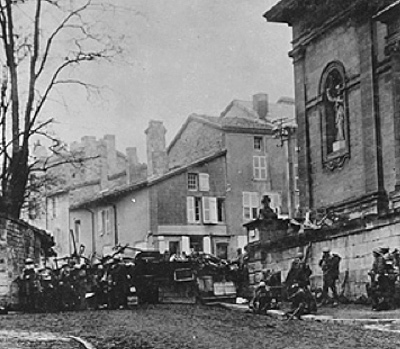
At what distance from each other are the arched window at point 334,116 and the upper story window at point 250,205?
833 inches

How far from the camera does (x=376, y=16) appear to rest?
2461 centimetres

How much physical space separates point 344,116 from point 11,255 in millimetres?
10867

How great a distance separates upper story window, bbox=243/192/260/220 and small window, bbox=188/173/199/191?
2857mm

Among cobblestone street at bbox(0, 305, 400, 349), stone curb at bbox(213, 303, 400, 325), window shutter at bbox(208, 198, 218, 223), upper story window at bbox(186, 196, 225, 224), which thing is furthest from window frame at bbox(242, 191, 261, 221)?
stone curb at bbox(213, 303, 400, 325)

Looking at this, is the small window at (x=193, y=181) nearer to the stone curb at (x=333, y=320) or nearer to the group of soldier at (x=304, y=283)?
the group of soldier at (x=304, y=283)

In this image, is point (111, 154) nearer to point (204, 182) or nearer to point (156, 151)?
point (156, 151)

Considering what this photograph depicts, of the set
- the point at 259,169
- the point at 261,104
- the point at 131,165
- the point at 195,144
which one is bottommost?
the point at 259,169

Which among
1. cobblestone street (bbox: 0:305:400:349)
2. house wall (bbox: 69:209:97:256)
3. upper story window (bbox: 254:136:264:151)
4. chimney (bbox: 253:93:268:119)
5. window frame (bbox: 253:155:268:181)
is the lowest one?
cobblestone street (bbox: 0:305:400:349)

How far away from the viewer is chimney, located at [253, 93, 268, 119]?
5372cm

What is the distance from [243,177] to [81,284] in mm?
27098

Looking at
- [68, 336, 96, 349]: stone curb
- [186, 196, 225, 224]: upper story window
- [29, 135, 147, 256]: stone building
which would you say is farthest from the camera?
[29, 135, 147, 256]: stone building

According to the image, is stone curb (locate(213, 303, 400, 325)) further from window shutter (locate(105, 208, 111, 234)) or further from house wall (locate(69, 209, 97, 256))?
house wall (locate(69, 209, 97, 256))

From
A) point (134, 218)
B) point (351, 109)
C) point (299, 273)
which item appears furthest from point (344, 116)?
point (134, 218)

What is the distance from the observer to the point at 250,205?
50.9 metres
